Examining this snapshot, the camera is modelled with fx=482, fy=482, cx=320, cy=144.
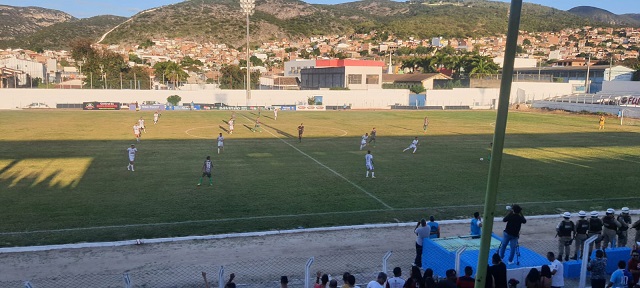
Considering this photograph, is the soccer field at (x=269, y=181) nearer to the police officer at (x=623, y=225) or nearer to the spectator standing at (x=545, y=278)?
the police officer at (x=623, y=225)

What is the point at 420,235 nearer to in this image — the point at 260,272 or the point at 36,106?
the point at 260,272

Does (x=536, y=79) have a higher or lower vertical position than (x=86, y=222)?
higher

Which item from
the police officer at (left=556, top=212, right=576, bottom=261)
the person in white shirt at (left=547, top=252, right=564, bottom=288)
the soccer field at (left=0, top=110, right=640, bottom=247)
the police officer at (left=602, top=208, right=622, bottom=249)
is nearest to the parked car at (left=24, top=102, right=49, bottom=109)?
the soccer field at (left=0, top=110, right=640, bottom=247)

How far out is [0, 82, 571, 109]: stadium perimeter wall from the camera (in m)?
69.6

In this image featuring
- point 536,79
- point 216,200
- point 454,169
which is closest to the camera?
point 216,200

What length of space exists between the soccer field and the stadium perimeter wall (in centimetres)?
3598

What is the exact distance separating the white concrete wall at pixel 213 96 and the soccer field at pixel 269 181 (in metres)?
35.9

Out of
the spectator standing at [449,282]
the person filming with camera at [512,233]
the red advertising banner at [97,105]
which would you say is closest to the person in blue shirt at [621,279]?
the person filming with camera at [512,233]

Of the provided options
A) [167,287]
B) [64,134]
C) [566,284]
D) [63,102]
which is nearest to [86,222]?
[167,287]

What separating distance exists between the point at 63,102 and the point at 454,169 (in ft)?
213

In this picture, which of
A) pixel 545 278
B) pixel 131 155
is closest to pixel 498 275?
pixel 545 278

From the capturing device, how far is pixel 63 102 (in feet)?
233

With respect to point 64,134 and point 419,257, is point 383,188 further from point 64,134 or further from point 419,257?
point 64,134

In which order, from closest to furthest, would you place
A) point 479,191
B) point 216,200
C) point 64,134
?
point 216,200
point 479,191
point 64,134
